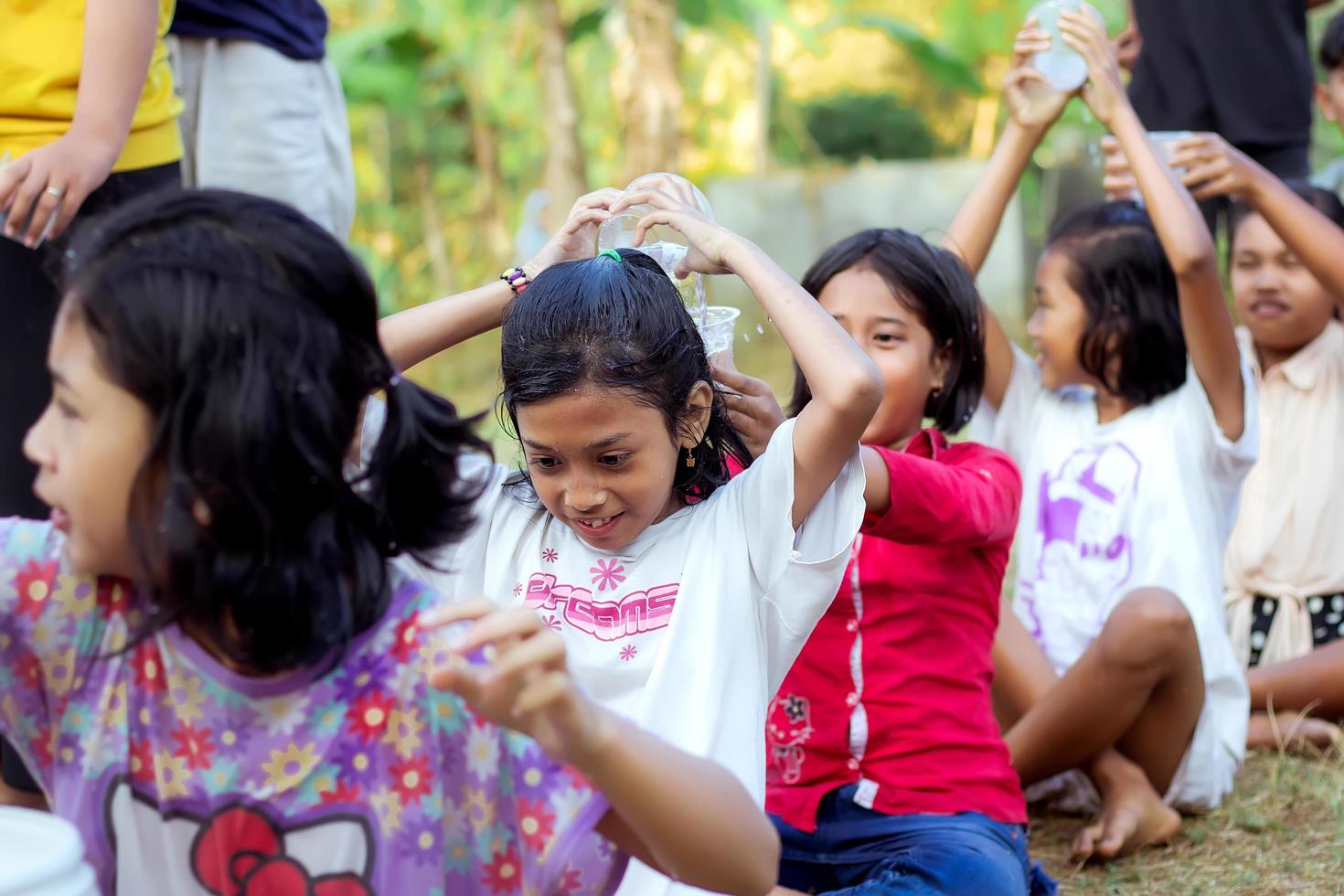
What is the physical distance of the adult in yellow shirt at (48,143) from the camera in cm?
221

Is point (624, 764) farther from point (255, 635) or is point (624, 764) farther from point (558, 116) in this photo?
point (558, 116)

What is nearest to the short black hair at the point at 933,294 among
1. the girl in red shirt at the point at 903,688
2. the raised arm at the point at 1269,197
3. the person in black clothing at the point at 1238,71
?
the girl in red shirt at the point at 903,688

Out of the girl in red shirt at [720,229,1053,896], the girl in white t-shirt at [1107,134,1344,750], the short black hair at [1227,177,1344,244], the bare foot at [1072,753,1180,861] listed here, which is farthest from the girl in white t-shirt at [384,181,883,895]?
the short black hair at [1227,177,1344,244]

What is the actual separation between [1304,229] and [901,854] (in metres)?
1.75

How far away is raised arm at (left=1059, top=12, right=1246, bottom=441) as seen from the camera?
281 centimetres

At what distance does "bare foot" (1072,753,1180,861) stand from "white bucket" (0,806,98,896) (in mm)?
1959

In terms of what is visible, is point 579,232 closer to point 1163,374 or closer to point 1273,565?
point 1163,374

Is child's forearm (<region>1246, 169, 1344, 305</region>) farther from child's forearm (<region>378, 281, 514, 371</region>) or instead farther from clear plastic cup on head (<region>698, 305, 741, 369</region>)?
child's forearm (<region>378, 281, 514, 371</region>)

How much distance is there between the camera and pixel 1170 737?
9.27 feet

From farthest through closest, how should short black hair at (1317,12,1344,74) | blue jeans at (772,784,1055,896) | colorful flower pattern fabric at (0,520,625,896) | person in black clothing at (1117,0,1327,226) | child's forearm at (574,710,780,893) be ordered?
short black hair at (1317,12,1344,74), person in black clothing at (1117,0,1327,226), blue jeans at (772,784,1055,896), colorful flower pattern fabric at (0,520,625,896), child's forearm at (574,710,780,893)

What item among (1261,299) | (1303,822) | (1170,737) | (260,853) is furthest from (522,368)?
(1261,299)

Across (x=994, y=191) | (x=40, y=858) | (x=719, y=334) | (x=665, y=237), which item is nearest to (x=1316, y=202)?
(x=994, y=191)

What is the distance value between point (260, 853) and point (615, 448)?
0.75m

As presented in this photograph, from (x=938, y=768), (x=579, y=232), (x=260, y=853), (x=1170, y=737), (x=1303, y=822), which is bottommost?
(x=1303, y=822)
